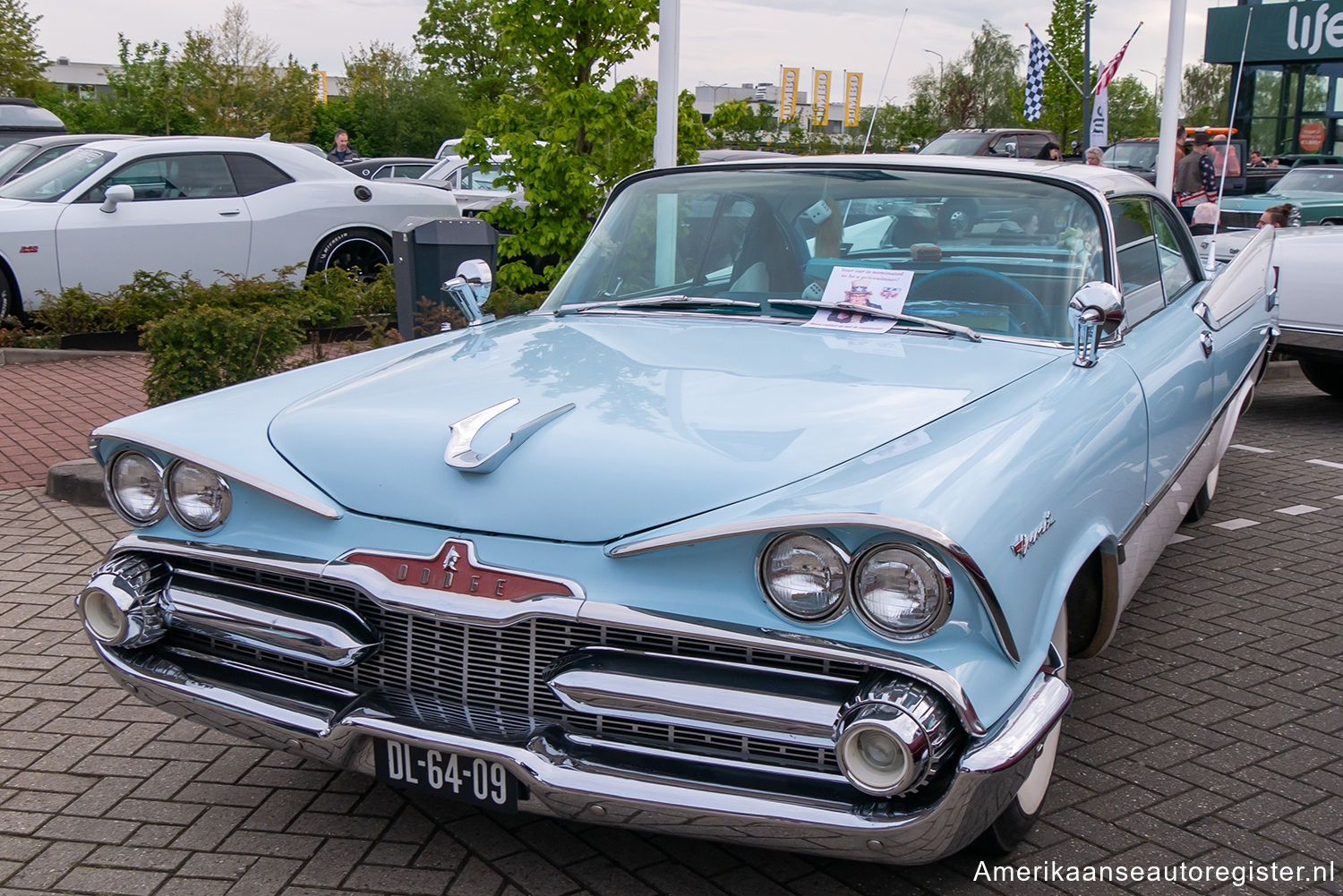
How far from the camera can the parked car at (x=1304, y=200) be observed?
12508mm

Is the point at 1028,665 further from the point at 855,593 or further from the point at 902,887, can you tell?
the point at 902,887

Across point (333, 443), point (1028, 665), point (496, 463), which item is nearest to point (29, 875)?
point (333, 443)

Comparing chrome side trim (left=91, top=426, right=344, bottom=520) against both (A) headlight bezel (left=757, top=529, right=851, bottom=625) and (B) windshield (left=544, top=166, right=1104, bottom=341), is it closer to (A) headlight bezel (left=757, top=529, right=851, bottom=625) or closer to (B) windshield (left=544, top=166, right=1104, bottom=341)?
(A) headlight bezel (left=757, top=529, right=851, bottom=625)

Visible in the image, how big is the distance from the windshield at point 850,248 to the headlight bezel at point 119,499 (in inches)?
59.3

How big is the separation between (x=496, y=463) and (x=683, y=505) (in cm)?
41

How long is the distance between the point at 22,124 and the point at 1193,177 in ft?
46.9

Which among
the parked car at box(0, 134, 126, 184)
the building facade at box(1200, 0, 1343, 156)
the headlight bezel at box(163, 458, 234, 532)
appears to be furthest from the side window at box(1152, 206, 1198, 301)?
the building facade at box(1200, 0, 1343, 156)

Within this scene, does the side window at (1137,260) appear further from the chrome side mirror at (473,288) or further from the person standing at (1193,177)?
the person standing at (1193,177)

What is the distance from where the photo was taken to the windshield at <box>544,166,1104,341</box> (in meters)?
3.55

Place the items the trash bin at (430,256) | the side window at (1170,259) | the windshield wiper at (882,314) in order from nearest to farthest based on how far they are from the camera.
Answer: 1. the windshield wiper at (882,314)
2. the side window at (1170,259)
3. the trash bin at (430,256)

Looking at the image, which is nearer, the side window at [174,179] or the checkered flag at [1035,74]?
the side window at [174,179]

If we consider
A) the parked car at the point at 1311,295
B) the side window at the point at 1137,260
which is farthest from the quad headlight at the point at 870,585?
the parked car at the point at 1311,295

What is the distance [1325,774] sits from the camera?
3.30 m

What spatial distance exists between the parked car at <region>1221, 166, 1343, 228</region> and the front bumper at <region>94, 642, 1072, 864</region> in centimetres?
1136
